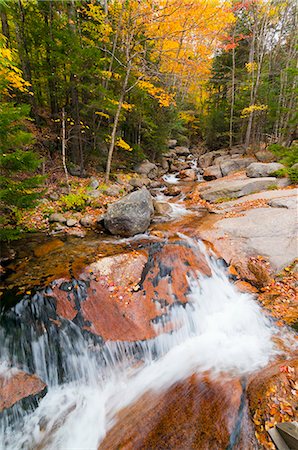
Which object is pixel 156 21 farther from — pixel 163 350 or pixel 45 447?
pixel 45 447

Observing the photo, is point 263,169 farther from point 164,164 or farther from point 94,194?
point 94,194

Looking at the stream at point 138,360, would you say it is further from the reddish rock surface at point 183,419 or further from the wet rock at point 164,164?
the wet rock at point 164,164

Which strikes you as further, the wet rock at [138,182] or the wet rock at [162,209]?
the wet rock at [138,182]

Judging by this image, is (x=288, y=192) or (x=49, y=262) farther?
(x=288, y=192)

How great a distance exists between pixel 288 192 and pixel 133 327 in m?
7.87

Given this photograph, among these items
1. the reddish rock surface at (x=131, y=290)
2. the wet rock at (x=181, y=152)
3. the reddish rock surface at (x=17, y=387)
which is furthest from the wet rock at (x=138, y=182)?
the wet rock at (x=181, y=152)

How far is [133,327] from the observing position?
3812mm

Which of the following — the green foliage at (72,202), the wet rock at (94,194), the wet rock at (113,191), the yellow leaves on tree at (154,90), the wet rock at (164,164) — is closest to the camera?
the green foliage at (72,202)

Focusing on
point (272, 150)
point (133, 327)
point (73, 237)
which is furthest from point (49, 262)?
point (272, 150)

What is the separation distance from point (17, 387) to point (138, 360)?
5.94ft

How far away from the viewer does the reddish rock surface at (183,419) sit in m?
2.35

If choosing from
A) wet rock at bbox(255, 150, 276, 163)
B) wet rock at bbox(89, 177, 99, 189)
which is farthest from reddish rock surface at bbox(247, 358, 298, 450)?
wet rock at bbox(255, 150, 276, 163)

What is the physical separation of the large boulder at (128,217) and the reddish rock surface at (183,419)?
13.2ft

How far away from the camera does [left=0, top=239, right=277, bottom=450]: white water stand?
2.83 meters
